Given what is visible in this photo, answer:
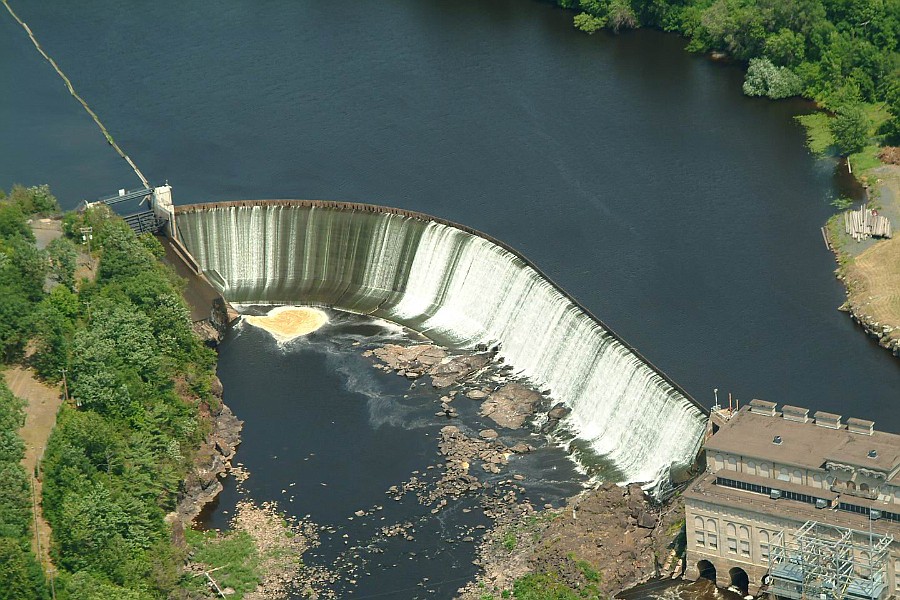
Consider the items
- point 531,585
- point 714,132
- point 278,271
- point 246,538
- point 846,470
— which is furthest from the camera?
point 714,132

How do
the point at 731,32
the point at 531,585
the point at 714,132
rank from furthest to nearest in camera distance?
the point at 731,32 → the point at 714,132 → the point at 531,585

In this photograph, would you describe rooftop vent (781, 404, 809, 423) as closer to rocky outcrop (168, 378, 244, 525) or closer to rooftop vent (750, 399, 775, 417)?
rooftop vent (750, 399, 775, 417)

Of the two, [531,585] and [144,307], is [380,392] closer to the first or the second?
[144,307]

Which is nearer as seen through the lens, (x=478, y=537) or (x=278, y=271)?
(x=478, y=537)

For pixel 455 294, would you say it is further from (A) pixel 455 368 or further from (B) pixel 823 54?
(B) pixel 823 54

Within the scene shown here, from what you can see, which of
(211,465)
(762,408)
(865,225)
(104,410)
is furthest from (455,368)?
(865,225)

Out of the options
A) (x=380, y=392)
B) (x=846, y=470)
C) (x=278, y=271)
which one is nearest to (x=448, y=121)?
(x=278, y=271)
